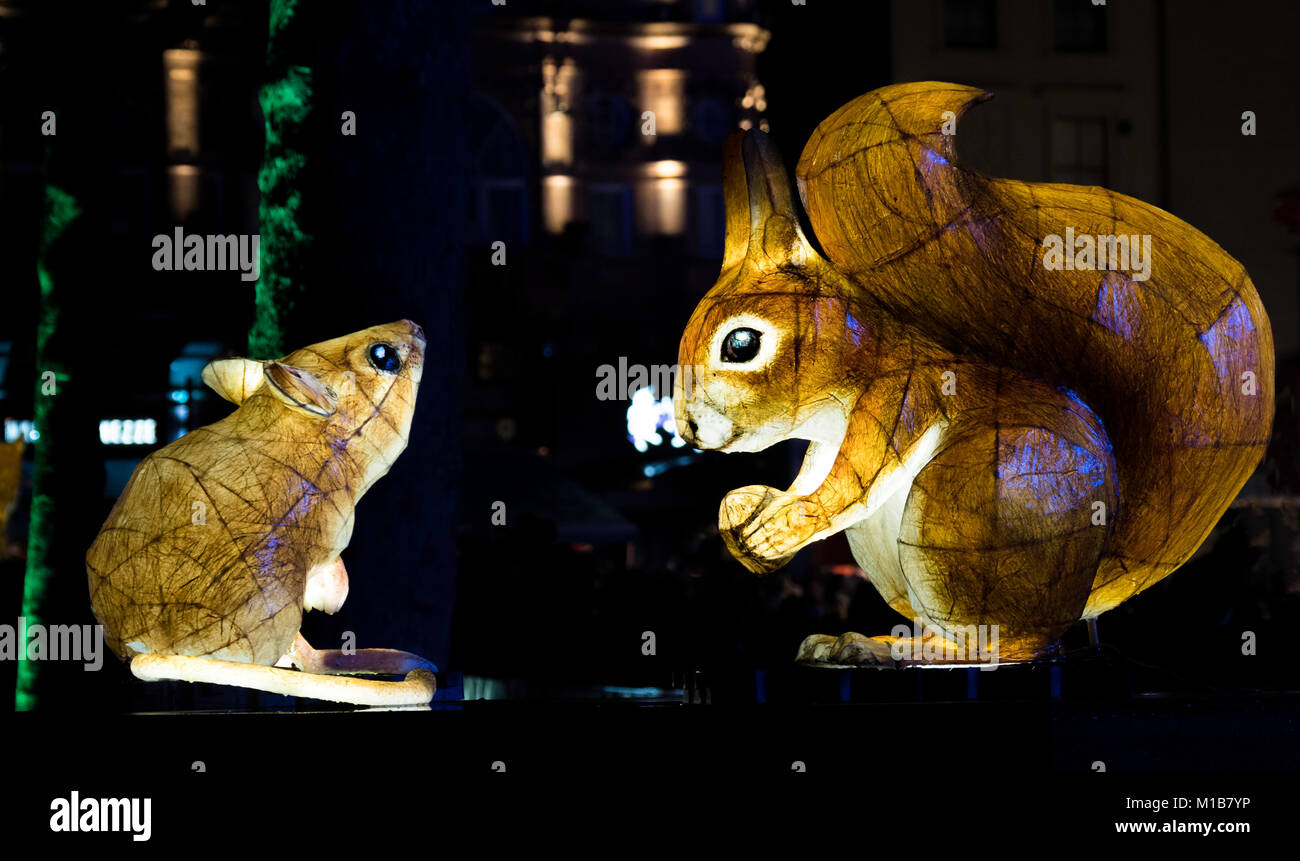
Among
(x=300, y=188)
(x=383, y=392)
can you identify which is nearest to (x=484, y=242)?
(x=300, y=188)

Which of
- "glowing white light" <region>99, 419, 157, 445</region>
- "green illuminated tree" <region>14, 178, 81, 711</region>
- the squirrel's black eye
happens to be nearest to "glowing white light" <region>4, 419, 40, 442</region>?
"glowing white light" <region>99, 419, 157, 445</region>

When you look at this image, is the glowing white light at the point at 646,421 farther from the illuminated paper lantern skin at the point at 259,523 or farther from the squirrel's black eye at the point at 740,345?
the squirrel's black eye at the point at 740,345

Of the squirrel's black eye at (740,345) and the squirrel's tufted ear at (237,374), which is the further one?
the squirrel's tufted ear at (237,374)

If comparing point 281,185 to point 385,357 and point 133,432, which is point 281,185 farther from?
point 133,432

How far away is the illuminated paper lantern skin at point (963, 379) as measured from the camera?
3467 mm

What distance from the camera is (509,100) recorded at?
22.1m

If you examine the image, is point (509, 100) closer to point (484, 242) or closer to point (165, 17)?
point (484, 242)

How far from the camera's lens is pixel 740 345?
3.60 m

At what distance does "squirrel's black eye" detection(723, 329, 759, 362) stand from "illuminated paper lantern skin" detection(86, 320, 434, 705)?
0.79 metres

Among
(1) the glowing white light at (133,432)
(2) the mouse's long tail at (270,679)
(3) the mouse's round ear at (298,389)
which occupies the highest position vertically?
(1) the glowing white light at (133,432)

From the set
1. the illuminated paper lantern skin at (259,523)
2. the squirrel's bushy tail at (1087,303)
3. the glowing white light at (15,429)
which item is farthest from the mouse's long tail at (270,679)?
the glowing white light at (15,429)

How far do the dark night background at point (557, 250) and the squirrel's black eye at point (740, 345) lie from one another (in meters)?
0.73

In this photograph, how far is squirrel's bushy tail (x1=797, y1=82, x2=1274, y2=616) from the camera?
364 centimetres
